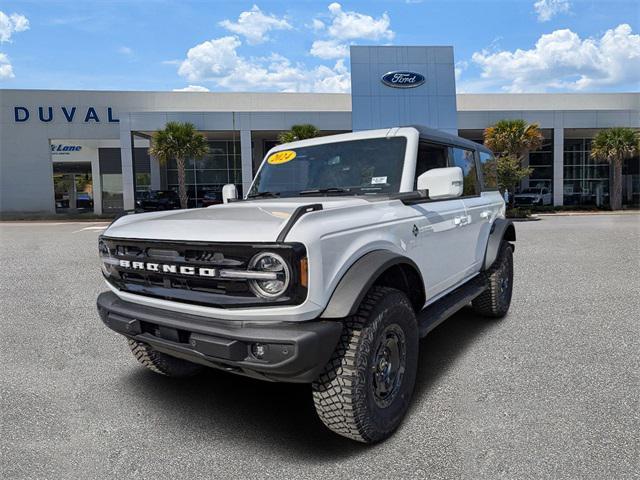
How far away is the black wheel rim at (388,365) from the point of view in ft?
8.86

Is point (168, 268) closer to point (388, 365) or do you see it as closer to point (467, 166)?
point (388, 365)

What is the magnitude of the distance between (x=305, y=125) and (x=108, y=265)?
24374 mm

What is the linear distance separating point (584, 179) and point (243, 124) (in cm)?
2567

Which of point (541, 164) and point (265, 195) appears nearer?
point (265, 195)

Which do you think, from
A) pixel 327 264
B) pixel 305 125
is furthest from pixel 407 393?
pixel 305 125

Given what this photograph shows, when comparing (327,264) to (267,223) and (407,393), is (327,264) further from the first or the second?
(407,393)

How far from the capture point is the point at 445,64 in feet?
90.1

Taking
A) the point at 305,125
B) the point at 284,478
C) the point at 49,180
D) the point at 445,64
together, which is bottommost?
the point at 284,478

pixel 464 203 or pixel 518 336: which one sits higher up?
pixel 464 203

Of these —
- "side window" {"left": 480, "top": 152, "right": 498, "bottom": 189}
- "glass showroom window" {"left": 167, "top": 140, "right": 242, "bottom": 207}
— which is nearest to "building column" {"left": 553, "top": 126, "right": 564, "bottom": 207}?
"glass showroom window" {"left": 167, "top": 140, "right": 242, "bottom": 207}

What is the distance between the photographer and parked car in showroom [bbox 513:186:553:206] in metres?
30.8

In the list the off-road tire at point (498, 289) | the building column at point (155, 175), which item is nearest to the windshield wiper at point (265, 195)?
the off-road tire at point (498, 289)

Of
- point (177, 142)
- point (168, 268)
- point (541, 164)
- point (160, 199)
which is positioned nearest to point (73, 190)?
point (160, 199)

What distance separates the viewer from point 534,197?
30875 millimetres
